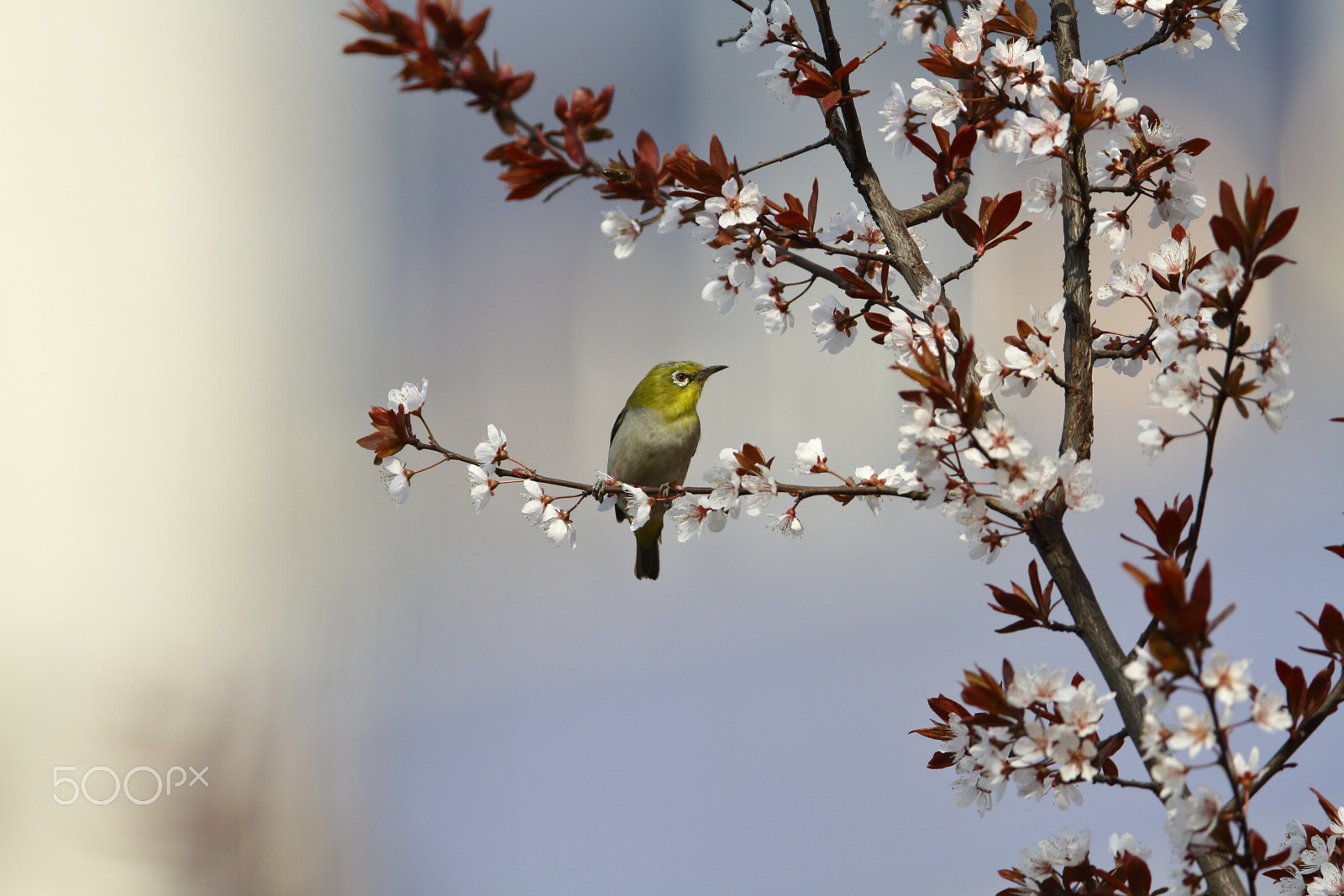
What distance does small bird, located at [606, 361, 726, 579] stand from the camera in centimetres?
285

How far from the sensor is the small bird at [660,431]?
2852 millimetres

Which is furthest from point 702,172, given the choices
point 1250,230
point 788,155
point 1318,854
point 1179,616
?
point 1318,854

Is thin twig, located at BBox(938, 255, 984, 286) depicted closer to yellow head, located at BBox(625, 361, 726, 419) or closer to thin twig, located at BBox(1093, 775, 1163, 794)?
thin twig, located at BBox(1093, 775, 1163, 794)

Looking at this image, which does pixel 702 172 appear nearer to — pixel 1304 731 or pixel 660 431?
pixel 1304 731

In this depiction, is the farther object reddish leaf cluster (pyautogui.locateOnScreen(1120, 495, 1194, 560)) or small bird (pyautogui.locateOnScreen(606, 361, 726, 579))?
small bird (pyautogui.locateOnScreen(606, 361, 726, 579))

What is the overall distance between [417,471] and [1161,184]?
113cm

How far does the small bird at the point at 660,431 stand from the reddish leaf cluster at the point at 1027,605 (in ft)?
5.51

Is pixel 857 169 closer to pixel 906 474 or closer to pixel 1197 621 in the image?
pixel 906 474

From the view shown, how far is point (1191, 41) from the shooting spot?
4.46 feet

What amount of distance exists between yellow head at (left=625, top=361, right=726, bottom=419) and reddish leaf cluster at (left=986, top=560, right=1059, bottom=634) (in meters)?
1.74

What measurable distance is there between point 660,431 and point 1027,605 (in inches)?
70.2

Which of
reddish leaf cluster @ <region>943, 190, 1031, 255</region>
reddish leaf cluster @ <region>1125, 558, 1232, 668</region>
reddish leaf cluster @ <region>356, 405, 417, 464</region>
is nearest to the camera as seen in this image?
reddish leaf cluster @ <region>1125, 558, 1232, 668</region>

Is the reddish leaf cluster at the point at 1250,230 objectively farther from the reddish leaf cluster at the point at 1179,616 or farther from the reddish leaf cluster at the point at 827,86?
the reddish leaf cluster at the point at 827,86

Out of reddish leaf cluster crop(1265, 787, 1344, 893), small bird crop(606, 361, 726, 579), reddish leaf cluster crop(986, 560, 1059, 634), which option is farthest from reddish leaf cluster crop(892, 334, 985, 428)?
small bird crop(606, 361, 726, 579)
